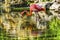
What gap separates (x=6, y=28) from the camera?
0.94 metres

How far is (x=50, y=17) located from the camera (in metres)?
0.94

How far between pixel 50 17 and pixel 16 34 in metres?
0.24

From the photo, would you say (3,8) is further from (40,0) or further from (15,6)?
(40,0)

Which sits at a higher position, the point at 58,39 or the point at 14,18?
the point at 14,18

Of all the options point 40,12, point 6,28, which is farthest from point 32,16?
point 6,28

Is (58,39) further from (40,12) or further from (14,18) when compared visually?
(14,18)

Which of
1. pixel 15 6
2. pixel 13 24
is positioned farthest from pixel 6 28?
pixel 15 6

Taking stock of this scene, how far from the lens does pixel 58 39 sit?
0.93 m

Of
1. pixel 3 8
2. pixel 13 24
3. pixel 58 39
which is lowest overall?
pixel 58 39

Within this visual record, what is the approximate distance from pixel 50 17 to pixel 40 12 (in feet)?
0.23

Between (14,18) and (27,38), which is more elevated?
(14,18)

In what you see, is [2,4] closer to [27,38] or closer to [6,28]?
[6,28]

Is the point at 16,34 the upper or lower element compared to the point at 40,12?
lower

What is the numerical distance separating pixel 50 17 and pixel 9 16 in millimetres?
263
